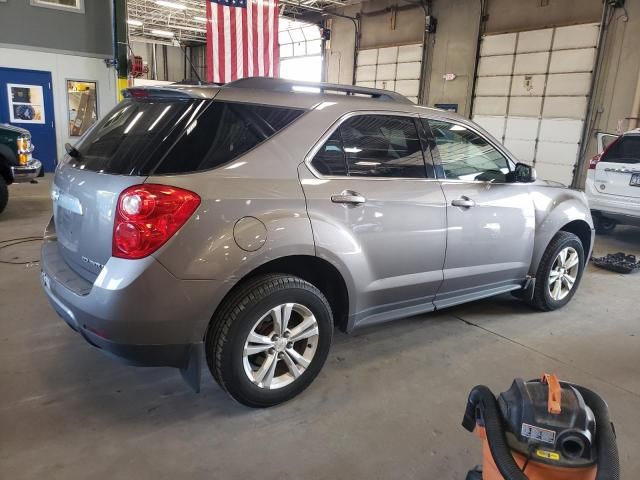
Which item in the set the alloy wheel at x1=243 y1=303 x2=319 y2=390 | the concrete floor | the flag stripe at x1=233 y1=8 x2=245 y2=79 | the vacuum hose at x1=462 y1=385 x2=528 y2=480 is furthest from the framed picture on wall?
the vacuum hose at x1=462 y1=385 x2=528 y2=480

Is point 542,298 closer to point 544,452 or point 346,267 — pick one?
point 346,267

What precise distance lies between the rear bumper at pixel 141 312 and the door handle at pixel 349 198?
2.64ft

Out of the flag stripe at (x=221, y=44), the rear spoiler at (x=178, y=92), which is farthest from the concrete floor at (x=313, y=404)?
the flag stripe at (x=221, y=44)

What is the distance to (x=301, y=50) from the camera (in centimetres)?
1970

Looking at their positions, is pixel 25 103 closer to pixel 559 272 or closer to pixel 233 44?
pixel 233 44

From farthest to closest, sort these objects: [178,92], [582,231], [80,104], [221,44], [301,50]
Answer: [301,50] < [80,104] < [221,44] < [582,231] < [178,92]

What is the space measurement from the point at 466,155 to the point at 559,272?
1.46m

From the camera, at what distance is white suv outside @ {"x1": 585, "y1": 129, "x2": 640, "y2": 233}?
6.63 meters

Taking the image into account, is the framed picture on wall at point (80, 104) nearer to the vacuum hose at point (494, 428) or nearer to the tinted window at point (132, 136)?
the tinted window at point (132, 136)

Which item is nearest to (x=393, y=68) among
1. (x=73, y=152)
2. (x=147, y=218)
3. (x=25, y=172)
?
(x=25, y=172)

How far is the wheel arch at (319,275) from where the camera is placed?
7.95 ft

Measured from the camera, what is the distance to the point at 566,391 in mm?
1548

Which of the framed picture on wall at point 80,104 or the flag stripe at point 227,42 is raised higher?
the flag stripe at point 227,42

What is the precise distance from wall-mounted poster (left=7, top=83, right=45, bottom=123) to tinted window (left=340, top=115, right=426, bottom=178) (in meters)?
10.5
